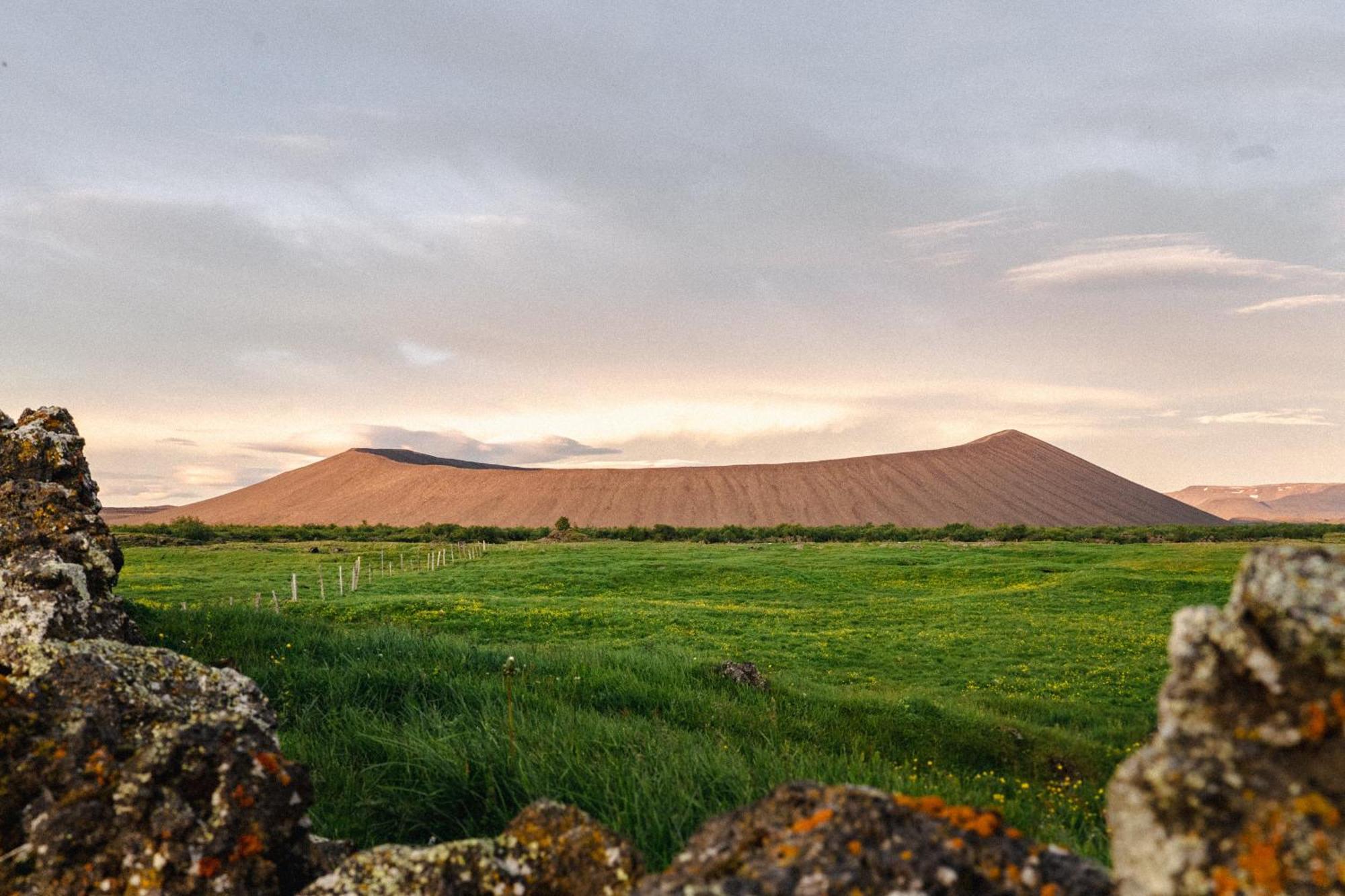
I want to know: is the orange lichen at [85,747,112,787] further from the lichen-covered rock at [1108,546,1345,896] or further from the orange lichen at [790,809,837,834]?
the lichen-covered rock at [1108,546,1345,896]

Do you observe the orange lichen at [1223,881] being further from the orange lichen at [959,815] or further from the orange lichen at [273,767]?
the orange lichen at [273,767]

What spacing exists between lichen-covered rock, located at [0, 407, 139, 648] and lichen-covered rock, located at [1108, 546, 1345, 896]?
18.9 feet

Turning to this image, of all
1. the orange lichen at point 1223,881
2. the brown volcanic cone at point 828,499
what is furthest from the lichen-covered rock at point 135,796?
the brown volcanic cone at point 828,499

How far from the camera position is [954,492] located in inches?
6998

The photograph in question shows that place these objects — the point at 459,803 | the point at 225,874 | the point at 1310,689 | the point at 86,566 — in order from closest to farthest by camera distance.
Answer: the point at 1310,689 < the point at 225,874 < the point at 459,803 < the point at 86,566

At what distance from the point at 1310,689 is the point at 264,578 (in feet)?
177

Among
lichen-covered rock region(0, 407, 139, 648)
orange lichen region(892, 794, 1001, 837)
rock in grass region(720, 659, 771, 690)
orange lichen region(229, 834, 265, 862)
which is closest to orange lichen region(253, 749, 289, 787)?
orange lichen region(229, 834, 265, 862)

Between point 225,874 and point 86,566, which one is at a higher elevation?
point 86,566

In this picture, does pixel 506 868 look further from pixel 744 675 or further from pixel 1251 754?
pixel 744 675

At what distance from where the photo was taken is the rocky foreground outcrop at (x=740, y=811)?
2.19 m

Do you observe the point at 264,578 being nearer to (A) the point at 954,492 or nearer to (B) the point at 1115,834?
(B) the point at 1115,834

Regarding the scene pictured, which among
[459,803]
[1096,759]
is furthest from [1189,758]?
[1096,759]

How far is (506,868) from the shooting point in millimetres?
3285

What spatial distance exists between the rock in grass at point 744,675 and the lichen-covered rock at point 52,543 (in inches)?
396
